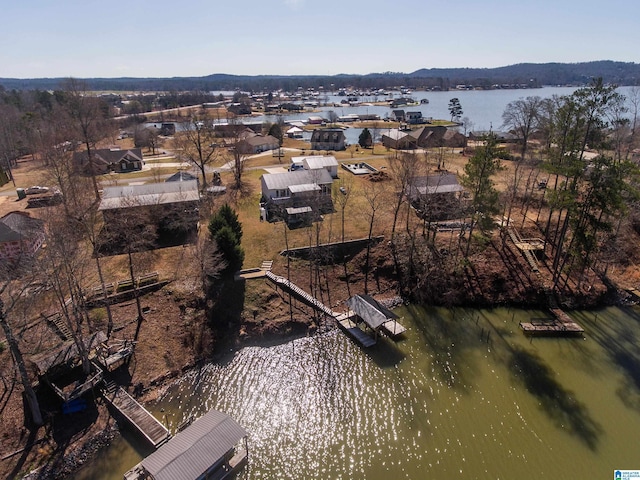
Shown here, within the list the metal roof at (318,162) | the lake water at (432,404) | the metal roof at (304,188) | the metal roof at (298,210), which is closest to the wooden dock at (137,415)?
the lake water at (432,404)

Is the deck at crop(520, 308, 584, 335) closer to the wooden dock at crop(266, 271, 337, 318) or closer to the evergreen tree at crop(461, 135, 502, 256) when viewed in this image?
the evergreen tree at crop(461, 135, 502, 256)

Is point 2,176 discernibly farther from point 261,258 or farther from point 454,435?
point 454,435

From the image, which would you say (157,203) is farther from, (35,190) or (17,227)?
(35,190)

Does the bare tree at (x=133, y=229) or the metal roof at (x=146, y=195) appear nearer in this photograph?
the bare tree at (x=133, y=229)

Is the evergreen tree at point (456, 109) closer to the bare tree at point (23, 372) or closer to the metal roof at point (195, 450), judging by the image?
the metal roof at point (195, 450)

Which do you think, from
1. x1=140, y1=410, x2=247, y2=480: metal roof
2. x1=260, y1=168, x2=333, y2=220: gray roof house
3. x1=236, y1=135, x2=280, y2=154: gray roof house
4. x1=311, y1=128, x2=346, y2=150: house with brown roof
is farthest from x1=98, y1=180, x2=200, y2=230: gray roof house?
x1=311, y1=128, x2=346, y2=150: house with brown roof

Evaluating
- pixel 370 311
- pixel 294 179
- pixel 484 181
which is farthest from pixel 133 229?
pixel 484 181

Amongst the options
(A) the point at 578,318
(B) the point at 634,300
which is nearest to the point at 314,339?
(A) the point at 578,318
